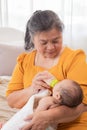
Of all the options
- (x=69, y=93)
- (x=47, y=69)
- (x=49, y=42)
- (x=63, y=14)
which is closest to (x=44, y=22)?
(x=49, y=42)

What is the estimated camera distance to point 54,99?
122 cm

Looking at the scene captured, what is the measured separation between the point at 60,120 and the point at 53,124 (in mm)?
37

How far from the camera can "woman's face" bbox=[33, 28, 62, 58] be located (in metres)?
1.34

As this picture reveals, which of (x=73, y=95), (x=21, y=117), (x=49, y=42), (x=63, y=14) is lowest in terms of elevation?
(x=21, y=117)

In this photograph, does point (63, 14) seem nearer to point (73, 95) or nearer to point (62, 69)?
point (62, 69)

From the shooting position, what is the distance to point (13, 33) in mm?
2770

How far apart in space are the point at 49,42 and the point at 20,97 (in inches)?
12.6

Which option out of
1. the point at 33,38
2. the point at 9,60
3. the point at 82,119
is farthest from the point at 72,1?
the point at 82,119

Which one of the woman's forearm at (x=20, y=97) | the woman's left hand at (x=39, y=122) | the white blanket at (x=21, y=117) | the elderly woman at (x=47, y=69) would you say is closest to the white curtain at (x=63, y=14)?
the elderly woman at (x=47, y=69)

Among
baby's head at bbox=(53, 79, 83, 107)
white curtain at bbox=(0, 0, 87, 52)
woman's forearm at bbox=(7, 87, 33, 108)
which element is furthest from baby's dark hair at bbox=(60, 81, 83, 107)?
white curtain at bbox=(0, 0, 87, 52)

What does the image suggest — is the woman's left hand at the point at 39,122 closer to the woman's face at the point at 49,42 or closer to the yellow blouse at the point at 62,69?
the yellow blouse at the point at 62,69

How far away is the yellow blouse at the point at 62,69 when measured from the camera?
1.30 metres

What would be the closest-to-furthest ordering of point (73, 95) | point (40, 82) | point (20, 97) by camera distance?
1. point (73, 95)
2. point (40, 82)
3. point (20, 97)

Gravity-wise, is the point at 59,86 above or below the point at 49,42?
below
